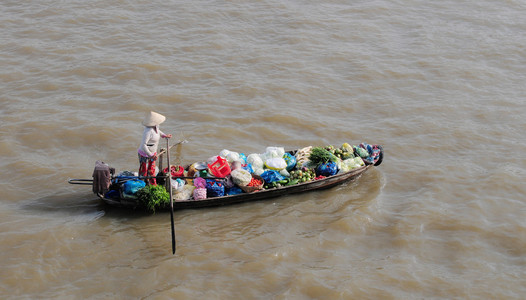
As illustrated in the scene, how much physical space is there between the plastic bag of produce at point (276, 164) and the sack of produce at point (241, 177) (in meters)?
0.45

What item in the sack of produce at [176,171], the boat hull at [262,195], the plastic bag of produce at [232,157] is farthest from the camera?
the plastic bag of produce at [232,157]

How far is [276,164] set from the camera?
895 centimetres

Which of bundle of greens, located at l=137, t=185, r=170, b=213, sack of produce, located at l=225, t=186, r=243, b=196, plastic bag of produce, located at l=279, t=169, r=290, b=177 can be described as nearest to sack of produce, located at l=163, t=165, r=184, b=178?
bundle of greens, located at l=137, t=185, r=170, b=213

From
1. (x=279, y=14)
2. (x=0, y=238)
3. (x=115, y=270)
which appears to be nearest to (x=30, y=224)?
(x=0, y=238)

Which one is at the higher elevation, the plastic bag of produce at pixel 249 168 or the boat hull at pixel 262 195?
the plastic bag of produce at pixel 249 168

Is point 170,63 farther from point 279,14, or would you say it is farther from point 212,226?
point 212,226

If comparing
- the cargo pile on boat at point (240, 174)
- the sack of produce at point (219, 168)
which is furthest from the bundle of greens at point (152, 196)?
the sack of produce at point (219, 168)

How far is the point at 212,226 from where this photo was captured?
834 cm

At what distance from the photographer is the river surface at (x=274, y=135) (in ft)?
24.3

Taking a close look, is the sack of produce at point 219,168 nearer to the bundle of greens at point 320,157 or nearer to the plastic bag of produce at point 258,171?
the plastic bag of produce at point 258,171

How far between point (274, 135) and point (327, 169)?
202cm

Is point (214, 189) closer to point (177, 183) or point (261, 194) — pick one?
point (177, 183)

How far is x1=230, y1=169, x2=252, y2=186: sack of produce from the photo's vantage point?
8539 mm

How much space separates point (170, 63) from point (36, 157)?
4.26 metres
